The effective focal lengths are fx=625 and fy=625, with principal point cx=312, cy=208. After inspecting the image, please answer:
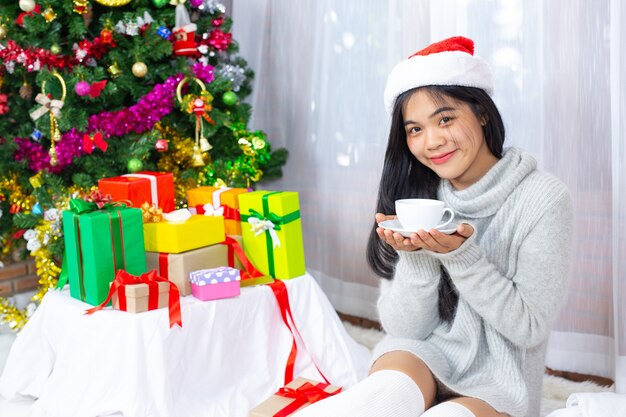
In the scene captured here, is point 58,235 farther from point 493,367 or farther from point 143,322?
point 493,367

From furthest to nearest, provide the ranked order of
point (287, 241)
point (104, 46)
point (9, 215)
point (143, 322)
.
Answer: point (9, 215) < point (104, 46) < point (287, 241) < point (143, 322)

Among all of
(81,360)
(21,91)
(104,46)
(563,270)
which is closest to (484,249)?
(563,270)

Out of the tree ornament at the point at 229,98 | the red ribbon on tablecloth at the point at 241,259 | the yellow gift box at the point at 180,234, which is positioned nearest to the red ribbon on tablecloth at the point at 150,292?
the yellow gift box at the point at 180,234

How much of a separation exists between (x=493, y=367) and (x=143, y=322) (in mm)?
866

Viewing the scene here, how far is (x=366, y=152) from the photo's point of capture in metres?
2.42

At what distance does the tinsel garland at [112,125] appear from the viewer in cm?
208

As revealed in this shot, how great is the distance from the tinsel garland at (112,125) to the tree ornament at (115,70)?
0.38ft

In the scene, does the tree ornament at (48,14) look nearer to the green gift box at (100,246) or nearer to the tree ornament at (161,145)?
the tree ornament at (161,145)

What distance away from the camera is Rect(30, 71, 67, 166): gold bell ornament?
2.01 metres

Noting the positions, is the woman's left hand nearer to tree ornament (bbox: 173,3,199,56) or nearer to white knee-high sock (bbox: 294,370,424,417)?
white knee-high sock (bbox: 294,370,424,417)

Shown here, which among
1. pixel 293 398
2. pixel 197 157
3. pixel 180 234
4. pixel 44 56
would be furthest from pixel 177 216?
pixel 44 56

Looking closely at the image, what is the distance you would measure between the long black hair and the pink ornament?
1106 millimetres

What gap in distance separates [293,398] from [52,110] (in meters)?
1.20

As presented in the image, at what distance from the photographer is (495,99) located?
77.1 inches
